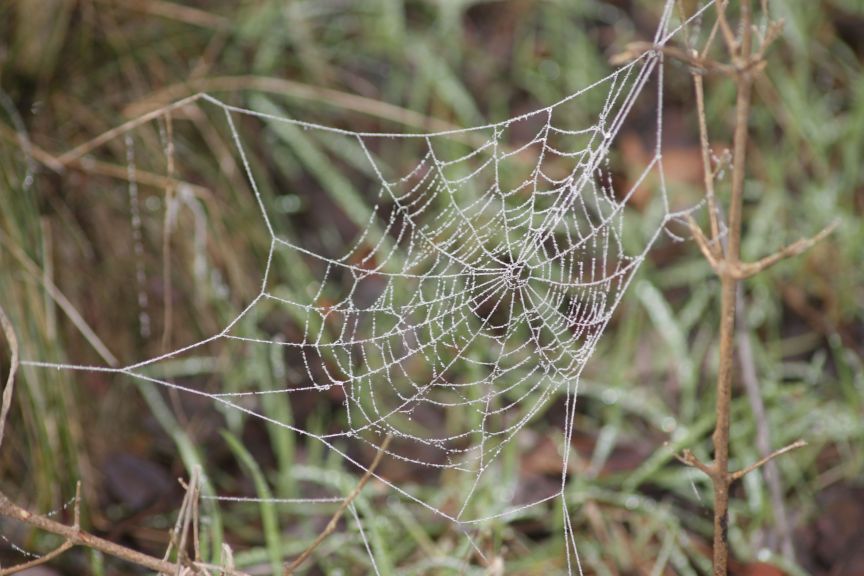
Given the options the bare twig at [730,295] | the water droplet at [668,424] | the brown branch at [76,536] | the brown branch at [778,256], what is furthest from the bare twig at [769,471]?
the brown branch at [76,536]

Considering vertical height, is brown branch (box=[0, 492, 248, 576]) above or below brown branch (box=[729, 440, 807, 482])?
below

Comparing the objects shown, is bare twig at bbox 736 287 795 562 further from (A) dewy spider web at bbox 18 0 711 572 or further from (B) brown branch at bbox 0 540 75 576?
(B) brown branch at bbox 0 540 75 576

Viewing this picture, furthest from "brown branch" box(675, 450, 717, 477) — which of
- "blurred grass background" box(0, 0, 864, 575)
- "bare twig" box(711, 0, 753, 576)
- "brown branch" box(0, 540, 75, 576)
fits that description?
"brown branch" box(0, 540, 75, 576)

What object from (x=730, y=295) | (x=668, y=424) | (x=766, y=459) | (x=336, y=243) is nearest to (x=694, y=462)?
(x=766, y=459)

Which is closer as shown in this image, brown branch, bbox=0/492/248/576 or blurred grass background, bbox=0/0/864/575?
brown branch, bbox=0/492/248/576

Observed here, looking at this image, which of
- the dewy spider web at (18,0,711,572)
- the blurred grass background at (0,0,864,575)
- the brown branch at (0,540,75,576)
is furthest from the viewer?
the dewy spider web at (18,0,711,572)

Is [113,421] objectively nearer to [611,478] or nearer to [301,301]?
[301,301]

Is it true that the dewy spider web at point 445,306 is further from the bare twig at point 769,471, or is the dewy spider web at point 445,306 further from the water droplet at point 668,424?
the bare twig at point 769,471

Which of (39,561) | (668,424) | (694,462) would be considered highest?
(694,462)

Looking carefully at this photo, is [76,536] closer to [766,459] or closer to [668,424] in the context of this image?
[766,459]
